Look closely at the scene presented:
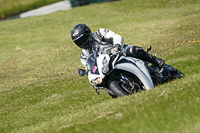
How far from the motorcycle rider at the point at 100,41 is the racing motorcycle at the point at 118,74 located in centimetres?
28

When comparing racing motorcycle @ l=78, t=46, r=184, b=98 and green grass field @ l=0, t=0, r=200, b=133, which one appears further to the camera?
racing motorcycle @ l=78, t=46, r=184, b=98

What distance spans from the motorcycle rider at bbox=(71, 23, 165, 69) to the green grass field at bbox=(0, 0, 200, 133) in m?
1.22

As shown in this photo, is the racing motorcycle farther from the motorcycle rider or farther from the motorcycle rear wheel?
the motorcycle rider

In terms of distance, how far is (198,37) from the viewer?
1859 cm

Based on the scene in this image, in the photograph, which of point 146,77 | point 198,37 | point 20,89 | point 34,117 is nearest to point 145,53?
point 146,77

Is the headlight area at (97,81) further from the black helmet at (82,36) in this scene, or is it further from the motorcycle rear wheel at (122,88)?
the black helmet at (82,36)


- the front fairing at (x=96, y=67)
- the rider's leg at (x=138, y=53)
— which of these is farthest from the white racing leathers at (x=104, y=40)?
the front fairing at (x=96, y=67)

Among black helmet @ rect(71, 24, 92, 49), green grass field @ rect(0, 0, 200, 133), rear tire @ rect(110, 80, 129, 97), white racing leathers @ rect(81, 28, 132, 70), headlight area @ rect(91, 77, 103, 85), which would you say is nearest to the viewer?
green grass field @ rect(0, 0, 200, 133)

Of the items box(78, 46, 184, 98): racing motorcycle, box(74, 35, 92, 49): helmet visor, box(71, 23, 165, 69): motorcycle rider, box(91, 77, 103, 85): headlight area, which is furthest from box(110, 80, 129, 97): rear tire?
box(74, 35, 92, 49): helmet visor

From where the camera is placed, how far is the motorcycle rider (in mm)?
8109

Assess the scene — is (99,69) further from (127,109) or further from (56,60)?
(56,60)

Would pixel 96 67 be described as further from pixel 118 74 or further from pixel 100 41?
Result: pixel 100 41

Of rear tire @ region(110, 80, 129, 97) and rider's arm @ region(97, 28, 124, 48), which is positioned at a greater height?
rider's arm @ region(97, 28, 124, 48)

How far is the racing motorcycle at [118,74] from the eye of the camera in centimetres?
753
